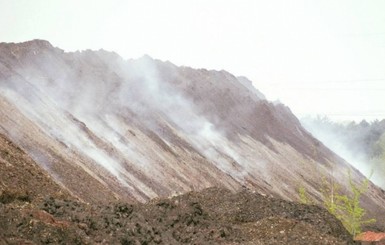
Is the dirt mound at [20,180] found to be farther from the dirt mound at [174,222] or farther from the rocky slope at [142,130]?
the rocky slope at [142,130]

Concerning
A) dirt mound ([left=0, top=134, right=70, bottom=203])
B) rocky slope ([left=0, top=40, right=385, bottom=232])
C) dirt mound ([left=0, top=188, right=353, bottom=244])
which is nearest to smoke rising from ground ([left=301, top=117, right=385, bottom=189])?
rocky slope ([left=0, top=40, right=385, bottom=232])

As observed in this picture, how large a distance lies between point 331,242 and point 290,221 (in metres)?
1.92

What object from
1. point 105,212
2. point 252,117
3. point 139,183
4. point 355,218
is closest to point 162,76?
point 252,117

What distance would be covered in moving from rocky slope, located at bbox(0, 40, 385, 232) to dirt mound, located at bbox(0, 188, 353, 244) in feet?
16.7

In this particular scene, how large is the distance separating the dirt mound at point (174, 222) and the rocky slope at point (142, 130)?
5.10m

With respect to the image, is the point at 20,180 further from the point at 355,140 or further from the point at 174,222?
the point at 355,140

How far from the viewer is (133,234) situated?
14.6 metres

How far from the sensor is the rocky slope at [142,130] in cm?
3075

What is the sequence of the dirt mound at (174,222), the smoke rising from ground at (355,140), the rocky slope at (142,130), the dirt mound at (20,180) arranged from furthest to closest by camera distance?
the smoke rising from ground at (355,140) < the rocky slope at (142,130) < the dirt mound at (20,180) < the dirt mound at (174,222)

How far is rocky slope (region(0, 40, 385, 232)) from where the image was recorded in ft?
101

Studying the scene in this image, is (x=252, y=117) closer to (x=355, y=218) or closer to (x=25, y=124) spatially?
(x=25, y=124)

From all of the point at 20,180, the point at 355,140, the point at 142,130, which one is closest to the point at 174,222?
the point at 20,180

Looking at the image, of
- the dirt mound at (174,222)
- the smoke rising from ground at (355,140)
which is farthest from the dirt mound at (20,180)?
the smoke rising from ground at (355,140)

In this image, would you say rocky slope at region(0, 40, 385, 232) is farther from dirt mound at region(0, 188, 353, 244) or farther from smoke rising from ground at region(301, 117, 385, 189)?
smoke rising from ground at region(301, 117, 385, 189)
